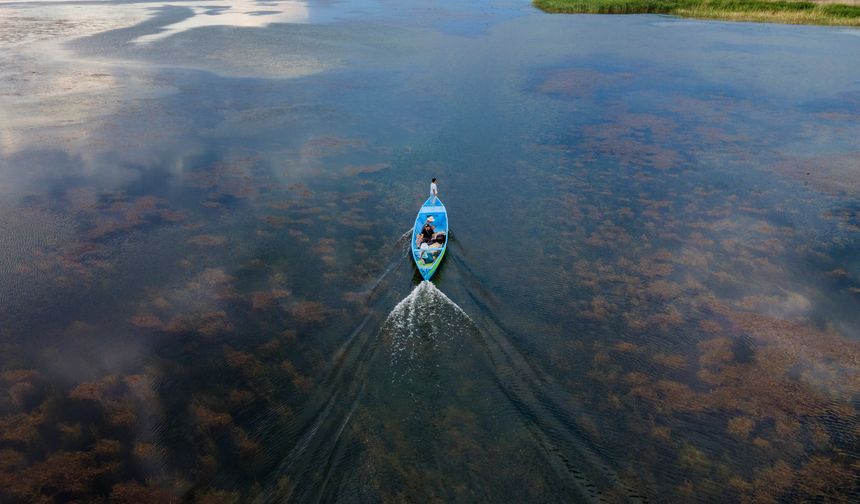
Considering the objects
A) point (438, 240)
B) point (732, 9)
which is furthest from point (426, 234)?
point (732, 9)

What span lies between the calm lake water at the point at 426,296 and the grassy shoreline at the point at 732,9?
2987cm

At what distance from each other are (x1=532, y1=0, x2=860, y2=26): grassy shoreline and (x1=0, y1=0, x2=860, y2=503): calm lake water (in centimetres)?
Answer: 2987

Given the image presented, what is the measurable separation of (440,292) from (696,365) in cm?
792

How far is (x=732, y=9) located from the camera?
219 feet

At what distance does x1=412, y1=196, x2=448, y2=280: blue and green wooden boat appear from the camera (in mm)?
17703

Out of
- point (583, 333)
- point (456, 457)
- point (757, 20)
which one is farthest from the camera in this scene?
point (757, 20)

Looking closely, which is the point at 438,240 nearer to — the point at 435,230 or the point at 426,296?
the point at 435,230

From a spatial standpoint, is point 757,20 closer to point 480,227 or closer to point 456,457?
point 480,227

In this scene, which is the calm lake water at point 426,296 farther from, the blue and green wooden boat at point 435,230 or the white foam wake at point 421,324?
the blue and green wooden boat at point 435,230

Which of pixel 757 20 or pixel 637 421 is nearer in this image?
pixel 637 421

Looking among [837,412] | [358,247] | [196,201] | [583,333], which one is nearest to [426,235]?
[358,247]

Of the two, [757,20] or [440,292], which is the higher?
[757,20]

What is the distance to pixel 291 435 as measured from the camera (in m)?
12.2

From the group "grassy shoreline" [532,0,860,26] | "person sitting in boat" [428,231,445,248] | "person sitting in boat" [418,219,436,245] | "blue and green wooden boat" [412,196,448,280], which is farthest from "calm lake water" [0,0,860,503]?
"grassy shoreline" [532,0,860,26]
